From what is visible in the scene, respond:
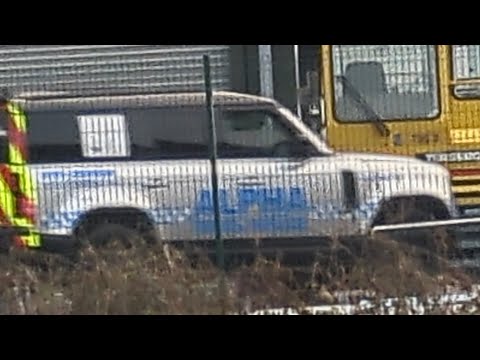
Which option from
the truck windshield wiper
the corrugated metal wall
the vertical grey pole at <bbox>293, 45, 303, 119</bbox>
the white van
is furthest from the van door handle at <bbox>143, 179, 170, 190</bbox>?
the truck windshield wiper

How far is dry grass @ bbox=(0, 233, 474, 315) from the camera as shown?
9.49 metres

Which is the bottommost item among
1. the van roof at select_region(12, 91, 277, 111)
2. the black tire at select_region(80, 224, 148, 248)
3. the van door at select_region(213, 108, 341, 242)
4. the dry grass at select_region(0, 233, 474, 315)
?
the dry grass at select_region(0, 233, 474, 315)

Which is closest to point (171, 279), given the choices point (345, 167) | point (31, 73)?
point (345, 167)

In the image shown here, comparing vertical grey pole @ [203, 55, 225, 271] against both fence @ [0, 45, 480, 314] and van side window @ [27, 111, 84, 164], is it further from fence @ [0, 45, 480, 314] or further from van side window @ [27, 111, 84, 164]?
van side window @ [27, 111, 84, 164]

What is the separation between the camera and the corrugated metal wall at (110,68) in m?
12.1

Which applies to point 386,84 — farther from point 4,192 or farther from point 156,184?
point 4,192

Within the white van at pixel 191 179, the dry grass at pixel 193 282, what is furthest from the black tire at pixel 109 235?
the dry grass at pixel 193 282

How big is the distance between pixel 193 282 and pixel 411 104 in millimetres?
3522

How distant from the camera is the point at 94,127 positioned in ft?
37.4

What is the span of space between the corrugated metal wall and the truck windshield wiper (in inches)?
45.2

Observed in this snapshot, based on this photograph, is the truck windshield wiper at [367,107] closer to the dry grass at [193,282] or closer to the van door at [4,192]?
the dry grass at [193,282]

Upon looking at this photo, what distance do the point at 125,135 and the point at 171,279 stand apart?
1955mm
